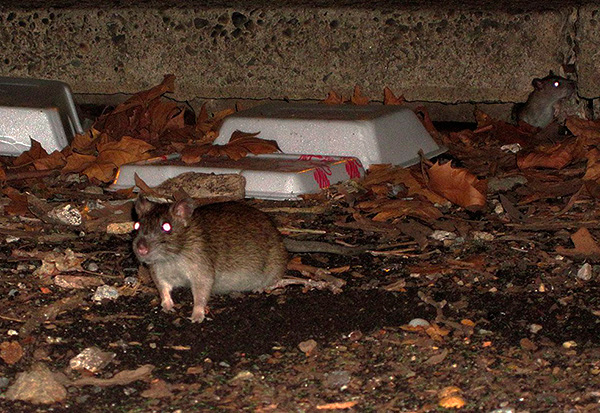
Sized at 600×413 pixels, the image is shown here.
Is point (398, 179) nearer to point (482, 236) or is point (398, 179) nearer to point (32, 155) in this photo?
point (482, 236)

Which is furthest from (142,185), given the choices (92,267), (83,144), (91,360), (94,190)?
(91,360)

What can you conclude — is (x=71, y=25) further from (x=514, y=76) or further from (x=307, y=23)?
(x=514, y=76)

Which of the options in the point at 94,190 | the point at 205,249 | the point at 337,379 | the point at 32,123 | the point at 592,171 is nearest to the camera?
the point at 337,379

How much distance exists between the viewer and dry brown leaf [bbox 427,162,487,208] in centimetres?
505

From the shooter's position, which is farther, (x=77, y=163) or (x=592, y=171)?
(x=77, y=163)

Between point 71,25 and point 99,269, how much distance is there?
3.47m

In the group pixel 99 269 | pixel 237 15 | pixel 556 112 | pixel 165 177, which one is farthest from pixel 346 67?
pixel 99 269

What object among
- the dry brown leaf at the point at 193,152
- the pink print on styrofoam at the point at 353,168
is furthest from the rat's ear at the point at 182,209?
the pink print on styrofoam at the point at 353,168

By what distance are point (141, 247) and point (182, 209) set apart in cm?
24

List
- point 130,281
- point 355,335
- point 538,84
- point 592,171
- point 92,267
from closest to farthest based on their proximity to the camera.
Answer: point 355,335 < point 130,281 < point 92,267 < point 592,171 < point 538,84

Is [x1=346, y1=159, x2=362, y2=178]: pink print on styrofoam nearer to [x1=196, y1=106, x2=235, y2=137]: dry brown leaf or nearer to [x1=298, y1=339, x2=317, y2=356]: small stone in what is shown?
[x1=196, y1=106, x2=235, y2=137]: dry brown leaf

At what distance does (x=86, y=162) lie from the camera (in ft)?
19.3

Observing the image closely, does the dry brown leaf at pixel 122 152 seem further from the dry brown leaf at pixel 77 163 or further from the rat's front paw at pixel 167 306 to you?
the rat's front paw at pixel 167 306

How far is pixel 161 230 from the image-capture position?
3891 mm
